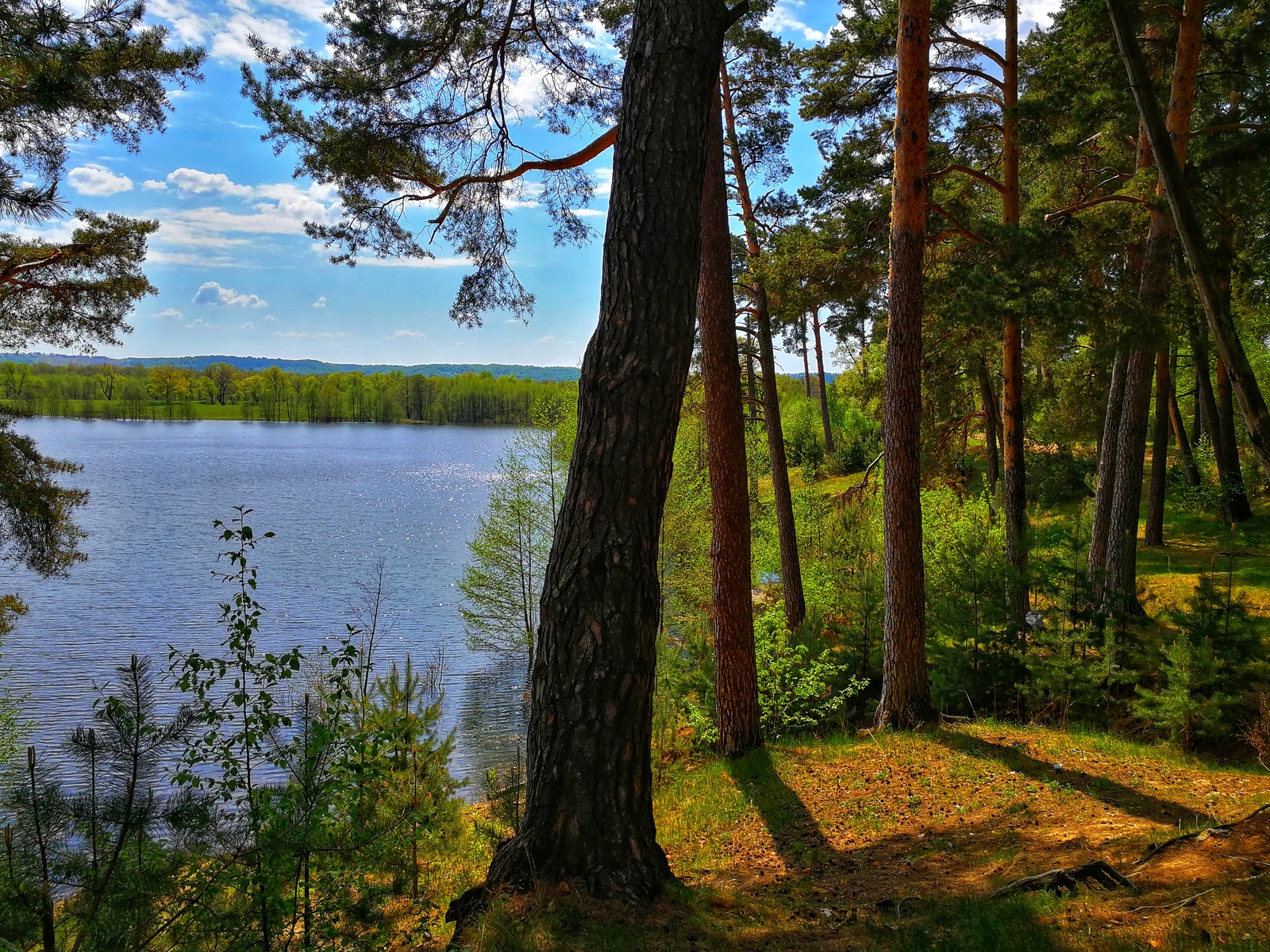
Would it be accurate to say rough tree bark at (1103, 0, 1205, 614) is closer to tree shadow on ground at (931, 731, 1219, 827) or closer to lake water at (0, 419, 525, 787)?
tree shadow on ground at (931, 731, 1219, 827)

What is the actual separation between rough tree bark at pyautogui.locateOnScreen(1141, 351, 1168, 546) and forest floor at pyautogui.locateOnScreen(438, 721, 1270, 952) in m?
8.33

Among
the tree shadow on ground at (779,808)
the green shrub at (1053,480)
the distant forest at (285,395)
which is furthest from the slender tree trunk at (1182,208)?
the distant forest at (285,395)

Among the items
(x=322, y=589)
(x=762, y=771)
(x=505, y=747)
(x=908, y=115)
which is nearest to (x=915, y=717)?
(x=762, y=771)

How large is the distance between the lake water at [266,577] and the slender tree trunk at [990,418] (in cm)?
Result: 986

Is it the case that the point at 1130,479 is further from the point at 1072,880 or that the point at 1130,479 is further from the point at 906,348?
the point at 1072,880

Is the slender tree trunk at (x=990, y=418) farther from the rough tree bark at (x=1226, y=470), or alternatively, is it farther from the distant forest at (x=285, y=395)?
the distant forest at (x=285, y=395)

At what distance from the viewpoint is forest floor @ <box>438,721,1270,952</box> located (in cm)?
262

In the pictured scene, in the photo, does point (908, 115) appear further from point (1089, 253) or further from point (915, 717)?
point (915, 717)

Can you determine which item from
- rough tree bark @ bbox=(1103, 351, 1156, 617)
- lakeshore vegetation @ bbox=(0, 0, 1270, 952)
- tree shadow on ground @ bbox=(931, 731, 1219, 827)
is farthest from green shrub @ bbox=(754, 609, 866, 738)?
rough tree bark @ bbox=(1103, 351, 1156, 617)

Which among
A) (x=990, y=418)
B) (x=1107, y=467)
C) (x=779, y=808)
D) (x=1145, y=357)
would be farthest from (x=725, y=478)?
(x=990, y=418)

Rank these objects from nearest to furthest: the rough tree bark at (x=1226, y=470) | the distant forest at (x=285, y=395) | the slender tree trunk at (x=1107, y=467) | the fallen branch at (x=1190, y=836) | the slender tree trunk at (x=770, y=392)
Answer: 1. the fallen branch at (x=1190, y=836)
2. the slender tree trunk at (x=1107, y=467)
3. the slender tree trunk at (x=770, y=392)
4. the rough tree bark at (x=1226, y=470)
5. the distant forest at (x=285, y=395)

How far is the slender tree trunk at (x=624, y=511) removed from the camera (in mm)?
3199

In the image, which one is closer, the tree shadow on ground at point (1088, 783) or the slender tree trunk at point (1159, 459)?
the tree shadow on ground at point (1088, 783)

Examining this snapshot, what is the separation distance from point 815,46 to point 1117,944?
10041mm
